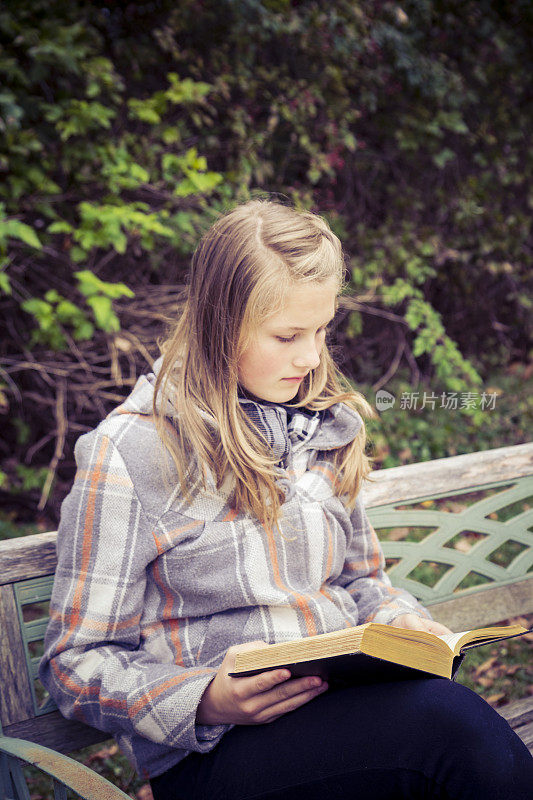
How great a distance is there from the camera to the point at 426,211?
4.89m

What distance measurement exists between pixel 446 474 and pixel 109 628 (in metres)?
1.27

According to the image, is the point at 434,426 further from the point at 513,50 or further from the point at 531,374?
the point at 513,50

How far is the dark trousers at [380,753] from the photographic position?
123cm

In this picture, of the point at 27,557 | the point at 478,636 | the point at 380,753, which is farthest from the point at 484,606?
the point at 27,557

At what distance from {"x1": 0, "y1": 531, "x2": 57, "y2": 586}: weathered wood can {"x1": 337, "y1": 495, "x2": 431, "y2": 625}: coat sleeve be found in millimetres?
745

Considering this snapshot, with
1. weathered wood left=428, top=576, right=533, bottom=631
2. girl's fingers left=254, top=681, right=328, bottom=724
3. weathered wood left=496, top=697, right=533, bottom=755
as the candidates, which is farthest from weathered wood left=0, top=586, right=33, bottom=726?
weathered wood left=496, top=697, right=533, bottom=755

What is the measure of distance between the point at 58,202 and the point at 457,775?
2.88 m

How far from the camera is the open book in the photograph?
1.04 metres

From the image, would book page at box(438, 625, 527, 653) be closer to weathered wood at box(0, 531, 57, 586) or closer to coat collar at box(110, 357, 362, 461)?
coat collar at box(110, 357, 362, 461)

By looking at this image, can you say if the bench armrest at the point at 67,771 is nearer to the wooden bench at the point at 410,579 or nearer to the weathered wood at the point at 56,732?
the wooden bench at the point at 410,579

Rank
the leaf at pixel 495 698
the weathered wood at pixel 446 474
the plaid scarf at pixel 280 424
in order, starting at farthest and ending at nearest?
the leaf at pixel 495 698 < the weathered wood at pixel 446 474 < the plaid scarf at pixel 280 424

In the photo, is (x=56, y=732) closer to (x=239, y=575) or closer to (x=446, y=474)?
(x=239, y=575)

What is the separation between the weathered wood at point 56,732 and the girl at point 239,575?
0.75 feet

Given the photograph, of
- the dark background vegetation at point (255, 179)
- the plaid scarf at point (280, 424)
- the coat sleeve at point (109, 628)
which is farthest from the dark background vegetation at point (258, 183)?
the coat sleeve at point (109, 628)
